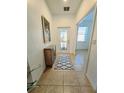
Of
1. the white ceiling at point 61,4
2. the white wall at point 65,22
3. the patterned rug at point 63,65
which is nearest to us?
the patterned rug at point 63,65

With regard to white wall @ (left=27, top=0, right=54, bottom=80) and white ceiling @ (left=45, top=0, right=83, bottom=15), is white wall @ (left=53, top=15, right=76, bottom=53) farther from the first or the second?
white wall @ (left=27, top=0, right=54, bottom=80)

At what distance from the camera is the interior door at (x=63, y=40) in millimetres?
9914

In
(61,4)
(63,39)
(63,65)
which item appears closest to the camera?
(63,65)

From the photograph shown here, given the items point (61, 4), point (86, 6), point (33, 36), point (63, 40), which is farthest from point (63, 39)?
point (33, 36)

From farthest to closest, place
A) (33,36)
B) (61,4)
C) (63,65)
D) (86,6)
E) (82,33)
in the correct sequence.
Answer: (82,33) → (61,4) → (63,65) → (86,6) → (33,36)

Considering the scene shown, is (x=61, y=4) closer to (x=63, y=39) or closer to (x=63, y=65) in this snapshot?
(x=63, y=65)

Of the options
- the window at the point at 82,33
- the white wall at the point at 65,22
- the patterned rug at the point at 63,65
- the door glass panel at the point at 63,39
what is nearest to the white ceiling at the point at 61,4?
the white wall at the point at 65,22

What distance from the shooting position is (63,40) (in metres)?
10.0

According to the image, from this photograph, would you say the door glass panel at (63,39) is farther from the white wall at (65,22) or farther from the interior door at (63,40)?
the white wall at (65,22)

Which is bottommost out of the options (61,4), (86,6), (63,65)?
(63,65)

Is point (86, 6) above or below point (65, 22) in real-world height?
below

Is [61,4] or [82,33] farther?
[82,33]
